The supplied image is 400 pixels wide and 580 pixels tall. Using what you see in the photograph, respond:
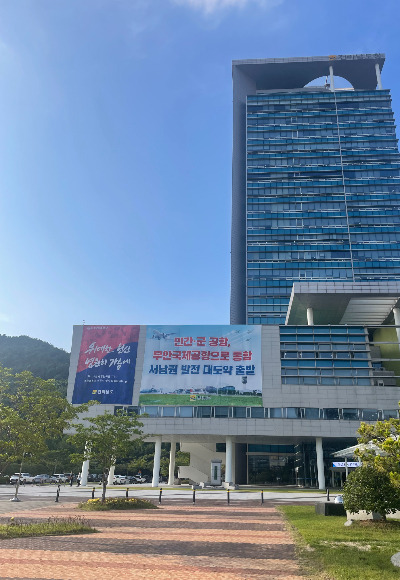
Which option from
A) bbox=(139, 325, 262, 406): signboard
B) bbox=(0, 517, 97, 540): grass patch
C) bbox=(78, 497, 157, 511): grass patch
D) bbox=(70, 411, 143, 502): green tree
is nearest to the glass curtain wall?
bbox=(139, 325, 262, 406): signboard

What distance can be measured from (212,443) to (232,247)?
79.6m

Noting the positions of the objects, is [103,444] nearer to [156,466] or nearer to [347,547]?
[347,547]

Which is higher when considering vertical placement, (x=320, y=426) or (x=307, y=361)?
(x=307, y=361)

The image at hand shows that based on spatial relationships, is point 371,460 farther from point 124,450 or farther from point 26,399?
point 124,450

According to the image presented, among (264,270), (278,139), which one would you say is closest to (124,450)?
(264,270)

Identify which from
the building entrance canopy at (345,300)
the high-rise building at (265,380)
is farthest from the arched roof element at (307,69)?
the building entrance canopy at (345,300)

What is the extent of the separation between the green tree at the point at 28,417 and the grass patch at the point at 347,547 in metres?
10.9

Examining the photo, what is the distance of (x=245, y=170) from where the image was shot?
148625mm

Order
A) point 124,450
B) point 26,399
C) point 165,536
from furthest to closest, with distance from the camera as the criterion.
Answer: point 124,450, point 26,399, point 165,536

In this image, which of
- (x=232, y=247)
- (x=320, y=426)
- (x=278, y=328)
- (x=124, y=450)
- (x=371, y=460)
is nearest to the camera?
(x=371, y=460)

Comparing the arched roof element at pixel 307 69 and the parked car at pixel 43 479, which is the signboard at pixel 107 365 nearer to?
the parked car at pixel 43 479

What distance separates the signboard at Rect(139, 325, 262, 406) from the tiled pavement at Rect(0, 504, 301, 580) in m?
35.6

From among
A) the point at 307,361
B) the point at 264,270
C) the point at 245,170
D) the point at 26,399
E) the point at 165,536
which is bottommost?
the point at 165,536

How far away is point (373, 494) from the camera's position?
56.0ft
